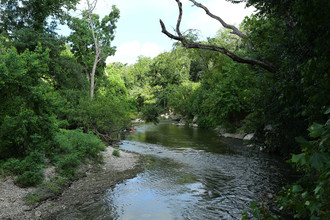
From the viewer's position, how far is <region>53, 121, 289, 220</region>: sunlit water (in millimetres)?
7840

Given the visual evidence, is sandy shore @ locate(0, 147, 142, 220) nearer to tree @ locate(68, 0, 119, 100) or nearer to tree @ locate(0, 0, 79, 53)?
tree @ locate(0, 0, 79, 53)

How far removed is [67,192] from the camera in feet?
30.5

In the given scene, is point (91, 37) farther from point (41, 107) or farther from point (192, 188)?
point (192, 188)

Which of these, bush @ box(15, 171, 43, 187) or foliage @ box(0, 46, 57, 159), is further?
foliage @ box(0, 46, 57, 159)

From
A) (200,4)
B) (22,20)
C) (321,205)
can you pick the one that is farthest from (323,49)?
(22,20)

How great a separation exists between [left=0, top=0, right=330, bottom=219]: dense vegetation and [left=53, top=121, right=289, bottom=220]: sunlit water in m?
1.85

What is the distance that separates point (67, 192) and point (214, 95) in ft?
58.1

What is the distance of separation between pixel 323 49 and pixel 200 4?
576cm

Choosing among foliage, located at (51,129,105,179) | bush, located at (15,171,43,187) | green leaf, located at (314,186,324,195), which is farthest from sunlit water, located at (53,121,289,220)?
green leaf, located at (314,186,324,195)

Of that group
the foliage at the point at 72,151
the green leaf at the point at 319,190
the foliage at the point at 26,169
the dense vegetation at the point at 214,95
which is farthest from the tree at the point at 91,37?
the green leaf at the point at 319,190

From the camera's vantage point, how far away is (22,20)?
69.3 ft

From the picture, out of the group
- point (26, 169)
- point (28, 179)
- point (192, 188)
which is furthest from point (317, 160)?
point (26, 169)

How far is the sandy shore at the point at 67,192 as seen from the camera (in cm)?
731

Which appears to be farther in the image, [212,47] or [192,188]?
[192,188]
